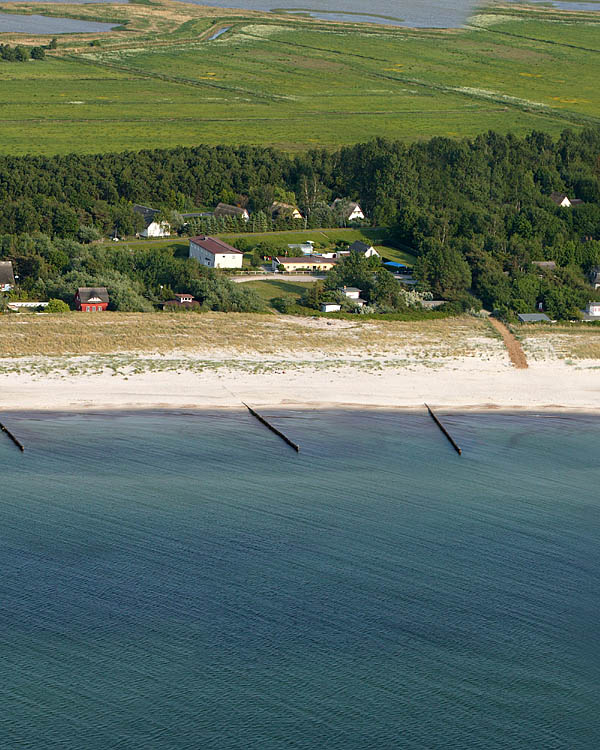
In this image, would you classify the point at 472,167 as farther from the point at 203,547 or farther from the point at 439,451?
the point at 203,547

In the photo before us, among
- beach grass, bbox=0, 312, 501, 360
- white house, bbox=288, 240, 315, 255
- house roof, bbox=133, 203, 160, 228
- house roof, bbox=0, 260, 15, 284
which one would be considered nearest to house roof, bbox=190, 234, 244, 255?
white house, bbox=288, 240, 315, 255

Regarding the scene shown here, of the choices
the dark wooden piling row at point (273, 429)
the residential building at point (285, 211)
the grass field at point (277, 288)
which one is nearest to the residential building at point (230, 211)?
the residential building at point (285, 211)

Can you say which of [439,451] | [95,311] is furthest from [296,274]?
[439,451]

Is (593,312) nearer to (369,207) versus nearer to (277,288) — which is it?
(277,288)

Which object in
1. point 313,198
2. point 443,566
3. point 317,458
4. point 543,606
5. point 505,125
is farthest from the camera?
point 505,125

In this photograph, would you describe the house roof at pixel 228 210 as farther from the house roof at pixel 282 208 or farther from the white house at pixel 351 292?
the white house at pixel 351 292

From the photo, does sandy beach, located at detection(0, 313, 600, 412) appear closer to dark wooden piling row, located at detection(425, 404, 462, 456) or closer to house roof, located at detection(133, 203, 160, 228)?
dark wooden piling row, located at detection(425, 404, 462, 456)
